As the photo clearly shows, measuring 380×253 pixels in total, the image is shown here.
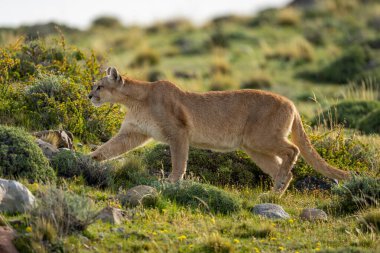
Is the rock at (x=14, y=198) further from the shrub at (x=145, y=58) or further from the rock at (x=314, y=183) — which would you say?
the shrub at (x=145, y=58)

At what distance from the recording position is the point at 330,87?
79.8 feet

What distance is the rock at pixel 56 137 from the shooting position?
39.4 ft

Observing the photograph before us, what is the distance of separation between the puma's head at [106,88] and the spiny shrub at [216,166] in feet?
4.49

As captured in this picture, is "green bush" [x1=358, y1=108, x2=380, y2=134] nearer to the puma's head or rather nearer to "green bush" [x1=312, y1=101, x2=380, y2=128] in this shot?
"green bush" [x1=312, y1=101, x2=380, y2=128]

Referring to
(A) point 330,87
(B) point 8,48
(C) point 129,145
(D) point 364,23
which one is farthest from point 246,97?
(D) point 364,23

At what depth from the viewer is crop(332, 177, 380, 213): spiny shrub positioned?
35.2 ft

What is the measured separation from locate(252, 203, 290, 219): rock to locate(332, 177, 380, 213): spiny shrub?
1.02 meters

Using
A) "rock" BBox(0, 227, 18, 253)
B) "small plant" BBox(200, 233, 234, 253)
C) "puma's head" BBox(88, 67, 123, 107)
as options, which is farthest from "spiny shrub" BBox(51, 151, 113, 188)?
"small plant" BBox(200, 233, 234, 253)

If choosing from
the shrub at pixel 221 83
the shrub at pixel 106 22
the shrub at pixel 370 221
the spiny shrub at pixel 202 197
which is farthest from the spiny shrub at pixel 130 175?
the shrub at pixel 106 22

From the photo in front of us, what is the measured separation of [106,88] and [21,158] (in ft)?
7.74

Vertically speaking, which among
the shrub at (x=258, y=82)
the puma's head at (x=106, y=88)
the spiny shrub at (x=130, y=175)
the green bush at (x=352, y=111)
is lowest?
the shrub at (x=258, y=82)

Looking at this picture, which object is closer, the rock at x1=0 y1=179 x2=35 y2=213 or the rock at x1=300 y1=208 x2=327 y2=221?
the rock at x1=0 y1=179 x2=35 y2=213

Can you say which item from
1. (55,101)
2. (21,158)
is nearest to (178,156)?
(21,158)

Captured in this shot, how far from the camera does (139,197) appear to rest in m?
9.91
